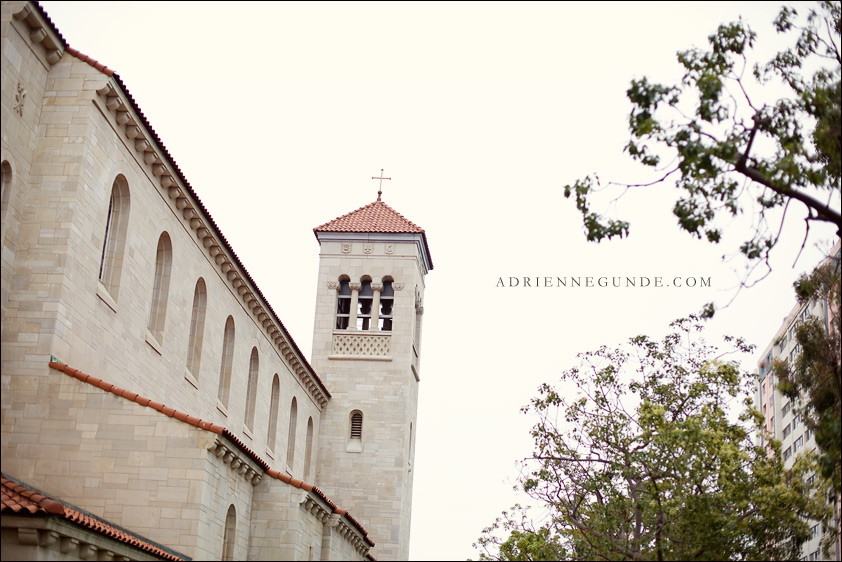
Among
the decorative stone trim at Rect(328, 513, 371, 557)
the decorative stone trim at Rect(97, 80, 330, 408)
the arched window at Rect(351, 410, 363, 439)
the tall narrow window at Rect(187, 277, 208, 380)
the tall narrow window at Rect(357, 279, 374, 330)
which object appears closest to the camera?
the decorative stone trim at Rect(97, 80, 330, 408)

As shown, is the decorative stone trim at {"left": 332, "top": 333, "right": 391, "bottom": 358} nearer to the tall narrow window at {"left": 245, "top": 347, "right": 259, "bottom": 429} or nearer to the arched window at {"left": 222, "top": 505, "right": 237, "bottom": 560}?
the tall narrow window at {"left": 245, "top": 347, "right": 259, "bottom": 429}

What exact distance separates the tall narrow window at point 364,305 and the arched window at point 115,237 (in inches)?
905

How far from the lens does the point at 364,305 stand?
4741 cm

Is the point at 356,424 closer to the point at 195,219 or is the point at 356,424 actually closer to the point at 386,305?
the point at 386,305

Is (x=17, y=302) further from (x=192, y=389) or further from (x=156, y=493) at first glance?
(x=192, y=389)

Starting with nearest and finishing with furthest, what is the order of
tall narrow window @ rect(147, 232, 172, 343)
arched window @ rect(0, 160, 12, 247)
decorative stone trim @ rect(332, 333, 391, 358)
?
arched window @ rect(0, 160, 12, 247)
tall narrow window @ rect(147, 232, 172, 343)
decorative stone trim @ rect(332, 333, 391, 358)

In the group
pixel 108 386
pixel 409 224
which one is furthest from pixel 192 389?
pixel 409 224

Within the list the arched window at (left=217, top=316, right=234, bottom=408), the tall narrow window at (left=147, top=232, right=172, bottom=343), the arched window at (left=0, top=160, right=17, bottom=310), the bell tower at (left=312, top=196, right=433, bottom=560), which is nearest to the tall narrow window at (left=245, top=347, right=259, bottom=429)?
the arched window at (left=217, top=316, right=234, bottom=408)

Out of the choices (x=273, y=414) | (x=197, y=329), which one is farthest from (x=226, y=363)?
(x=273, y=414)

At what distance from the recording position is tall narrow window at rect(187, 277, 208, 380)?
29594 millimetres

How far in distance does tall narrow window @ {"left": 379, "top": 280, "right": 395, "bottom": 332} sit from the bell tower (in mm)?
43

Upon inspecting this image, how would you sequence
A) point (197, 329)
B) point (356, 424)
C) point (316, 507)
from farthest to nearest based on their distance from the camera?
point (356, 424) → point (197, 329) → point (316, 507)

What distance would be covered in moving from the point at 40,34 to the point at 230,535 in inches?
426

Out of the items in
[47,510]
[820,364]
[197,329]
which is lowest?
[47,510]
